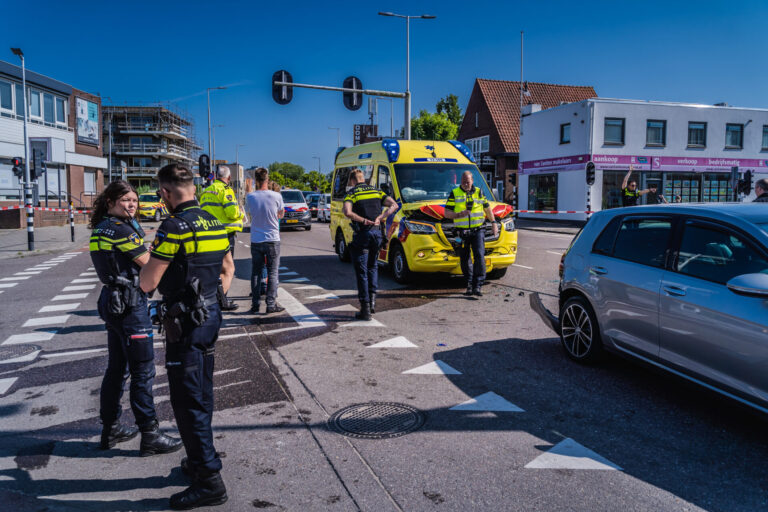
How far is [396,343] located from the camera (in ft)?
20.8

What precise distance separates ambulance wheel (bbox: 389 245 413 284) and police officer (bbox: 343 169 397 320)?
2.16 metres

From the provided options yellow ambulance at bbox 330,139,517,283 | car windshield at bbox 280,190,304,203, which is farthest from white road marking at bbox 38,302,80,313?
car windshield at bbox 280,190,304,203

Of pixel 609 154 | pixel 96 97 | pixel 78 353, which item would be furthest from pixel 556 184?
pixel 96 97

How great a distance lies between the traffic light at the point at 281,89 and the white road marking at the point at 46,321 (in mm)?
13169

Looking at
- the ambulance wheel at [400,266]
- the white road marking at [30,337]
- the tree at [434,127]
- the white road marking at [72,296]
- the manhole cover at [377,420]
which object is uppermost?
the tree at [434,127]

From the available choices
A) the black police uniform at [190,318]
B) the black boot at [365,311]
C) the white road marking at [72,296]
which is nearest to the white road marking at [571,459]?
the black police uniform at [190,318]

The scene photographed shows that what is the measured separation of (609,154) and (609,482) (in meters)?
31.5

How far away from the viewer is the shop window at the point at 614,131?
3188cm

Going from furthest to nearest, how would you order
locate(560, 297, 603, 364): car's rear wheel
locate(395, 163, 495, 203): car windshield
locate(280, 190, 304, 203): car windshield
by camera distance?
Answer: 1. locate(280, 190, 304, 203): car windshield
2. locate(395, 163, 495, 203): car windshield
3. locate(560, 297, 603, 364): car's rear wheel

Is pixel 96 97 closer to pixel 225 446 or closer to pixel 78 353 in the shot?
pixel 78 353

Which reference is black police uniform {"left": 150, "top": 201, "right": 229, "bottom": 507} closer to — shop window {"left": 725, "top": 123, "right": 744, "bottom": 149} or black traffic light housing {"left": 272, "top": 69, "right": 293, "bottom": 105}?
black traffic light housing {"left": 272, "top": 69, "right": 293, "bottom": 105}

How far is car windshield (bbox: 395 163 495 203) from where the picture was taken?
33.1 feet

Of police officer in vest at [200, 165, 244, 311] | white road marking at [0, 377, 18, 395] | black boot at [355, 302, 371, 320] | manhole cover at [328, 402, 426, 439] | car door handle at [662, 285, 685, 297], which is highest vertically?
police officer in vest at [200, 165, 244, 311]

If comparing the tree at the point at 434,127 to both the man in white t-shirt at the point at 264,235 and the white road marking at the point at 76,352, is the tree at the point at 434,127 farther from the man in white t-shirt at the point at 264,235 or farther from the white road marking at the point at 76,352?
the white road marking at the point at 76,352
